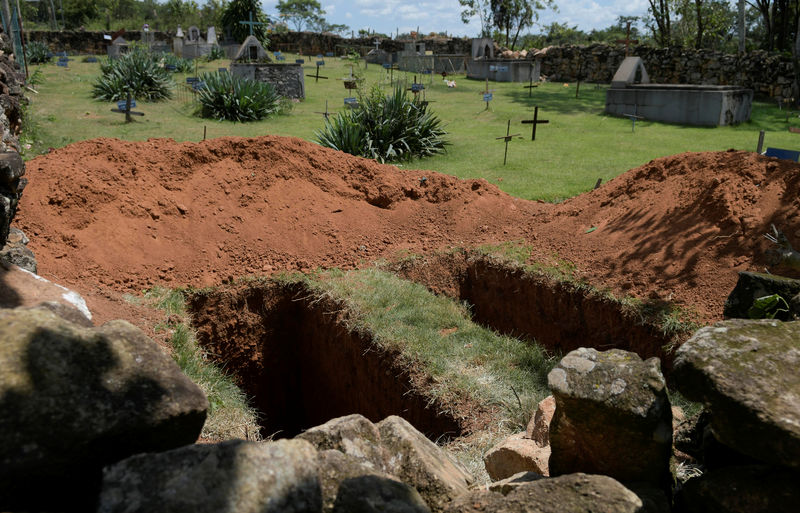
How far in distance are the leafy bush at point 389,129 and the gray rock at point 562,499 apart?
1042 centimetres

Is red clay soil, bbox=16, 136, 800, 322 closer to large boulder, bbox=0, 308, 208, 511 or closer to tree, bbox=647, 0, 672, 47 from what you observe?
large boulder, bbox=0, 308, 208, 511

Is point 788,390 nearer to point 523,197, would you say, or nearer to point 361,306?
point 361,306

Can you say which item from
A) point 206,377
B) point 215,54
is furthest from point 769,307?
point 215,54

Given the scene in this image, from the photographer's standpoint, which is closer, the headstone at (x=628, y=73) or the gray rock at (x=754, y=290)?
the gray rock at (x=754, y=290)

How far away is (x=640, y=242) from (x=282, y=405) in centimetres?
481

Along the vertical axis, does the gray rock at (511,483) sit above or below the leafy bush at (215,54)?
below

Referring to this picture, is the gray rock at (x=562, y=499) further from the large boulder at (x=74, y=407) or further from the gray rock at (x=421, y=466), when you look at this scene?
the large boulder at (x=74, y=407)

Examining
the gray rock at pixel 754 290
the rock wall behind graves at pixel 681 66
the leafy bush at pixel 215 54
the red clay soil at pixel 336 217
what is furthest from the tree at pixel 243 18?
the gray rock at pixel 754 290

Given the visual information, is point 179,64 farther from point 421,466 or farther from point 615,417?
point 615,417

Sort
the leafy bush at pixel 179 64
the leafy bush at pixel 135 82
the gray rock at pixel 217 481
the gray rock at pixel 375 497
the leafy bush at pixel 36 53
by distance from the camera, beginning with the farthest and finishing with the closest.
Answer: the leafy bush at pixel 36 53 → the leafy bush at pixel 179 64 → the leafy bush at pixel 135 82 → the gray rock at pixel 375 497 → the gray rock at pixel 217 481

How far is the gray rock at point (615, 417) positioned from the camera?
2746 mm

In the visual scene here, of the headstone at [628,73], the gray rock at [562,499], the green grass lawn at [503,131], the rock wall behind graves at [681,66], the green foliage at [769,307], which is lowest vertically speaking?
the gray rock at [562,499]

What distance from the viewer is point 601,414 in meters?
2.80

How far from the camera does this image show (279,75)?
67.3 ft
